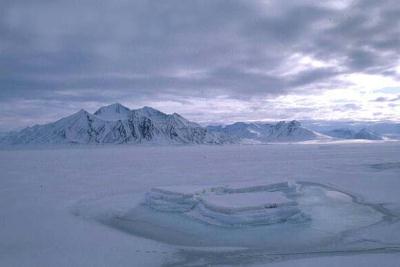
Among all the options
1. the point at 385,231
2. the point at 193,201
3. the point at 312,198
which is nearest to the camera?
the point at 385,231

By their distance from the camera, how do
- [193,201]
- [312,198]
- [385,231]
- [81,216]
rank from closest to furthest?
1. [385,231]
2. [81,216]
3. [193,201]
4. [312,198]

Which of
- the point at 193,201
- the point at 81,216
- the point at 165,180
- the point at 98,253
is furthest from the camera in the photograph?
the point at 165,180

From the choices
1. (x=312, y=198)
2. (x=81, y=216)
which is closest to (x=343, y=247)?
(x=312, y=198)

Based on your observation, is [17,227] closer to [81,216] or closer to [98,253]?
[81,216]

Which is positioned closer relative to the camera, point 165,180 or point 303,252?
point 303,252

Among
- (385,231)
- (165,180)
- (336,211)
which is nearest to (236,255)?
(385,231)

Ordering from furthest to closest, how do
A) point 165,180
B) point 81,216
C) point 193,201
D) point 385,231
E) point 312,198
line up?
1. point 165,180
2. point 312,198
3. point 193,201
4. point 81,216
5. point 385,231
